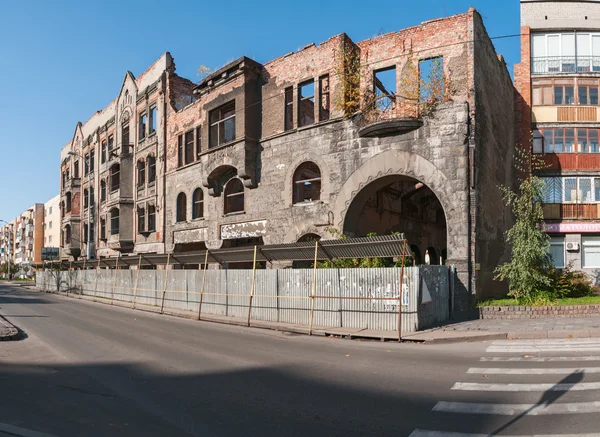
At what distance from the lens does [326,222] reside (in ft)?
66.3

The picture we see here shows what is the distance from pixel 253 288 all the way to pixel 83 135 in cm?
3769

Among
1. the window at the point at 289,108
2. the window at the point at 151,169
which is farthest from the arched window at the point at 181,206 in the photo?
the window at the point at 289,108

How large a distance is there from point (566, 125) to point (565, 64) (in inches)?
159

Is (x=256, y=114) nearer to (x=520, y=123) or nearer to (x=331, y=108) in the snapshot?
(x=331, y=108)

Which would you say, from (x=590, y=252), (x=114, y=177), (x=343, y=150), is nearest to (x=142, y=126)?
(x=114, y=177)

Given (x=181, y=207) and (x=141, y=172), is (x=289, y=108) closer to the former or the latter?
(x=181, y=207)

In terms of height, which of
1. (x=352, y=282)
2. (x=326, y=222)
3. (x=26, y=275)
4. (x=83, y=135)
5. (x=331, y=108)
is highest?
(x=83, y=135)

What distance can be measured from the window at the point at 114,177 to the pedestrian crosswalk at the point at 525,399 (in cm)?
3537

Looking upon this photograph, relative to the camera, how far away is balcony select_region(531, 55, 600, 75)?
92.1 feet

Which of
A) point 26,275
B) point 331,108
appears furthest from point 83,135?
point 26,275

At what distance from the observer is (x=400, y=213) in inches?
942

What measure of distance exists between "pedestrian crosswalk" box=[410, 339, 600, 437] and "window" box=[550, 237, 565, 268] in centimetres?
1945

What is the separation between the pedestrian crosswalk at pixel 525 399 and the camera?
17.0 ft

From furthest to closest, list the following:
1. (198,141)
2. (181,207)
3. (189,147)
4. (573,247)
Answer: (181,207) < (189,147) < (198,141) < (573,247)
